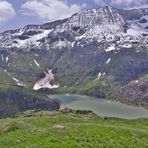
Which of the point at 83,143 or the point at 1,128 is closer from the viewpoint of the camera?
the point at 83,143

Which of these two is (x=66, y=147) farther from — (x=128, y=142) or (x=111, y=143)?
(x=128, y=142)

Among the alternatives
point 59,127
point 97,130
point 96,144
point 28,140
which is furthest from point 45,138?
point 97,130

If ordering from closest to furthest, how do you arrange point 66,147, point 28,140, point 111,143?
point 66,147
point 28,140
point 111,143

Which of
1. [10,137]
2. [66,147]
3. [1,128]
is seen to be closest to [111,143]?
[66,147]

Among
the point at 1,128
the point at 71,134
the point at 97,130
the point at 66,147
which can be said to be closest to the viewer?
the point at 66,147

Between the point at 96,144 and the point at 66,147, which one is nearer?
the point at 66,147

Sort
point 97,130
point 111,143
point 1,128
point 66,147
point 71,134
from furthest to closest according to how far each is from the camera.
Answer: point 97,130 < point 1,128 < point 71,134 < point 111,143 < point 66,147

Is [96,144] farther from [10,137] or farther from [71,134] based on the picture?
[10,137]

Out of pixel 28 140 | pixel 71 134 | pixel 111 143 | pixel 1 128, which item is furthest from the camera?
pixel 1 128
